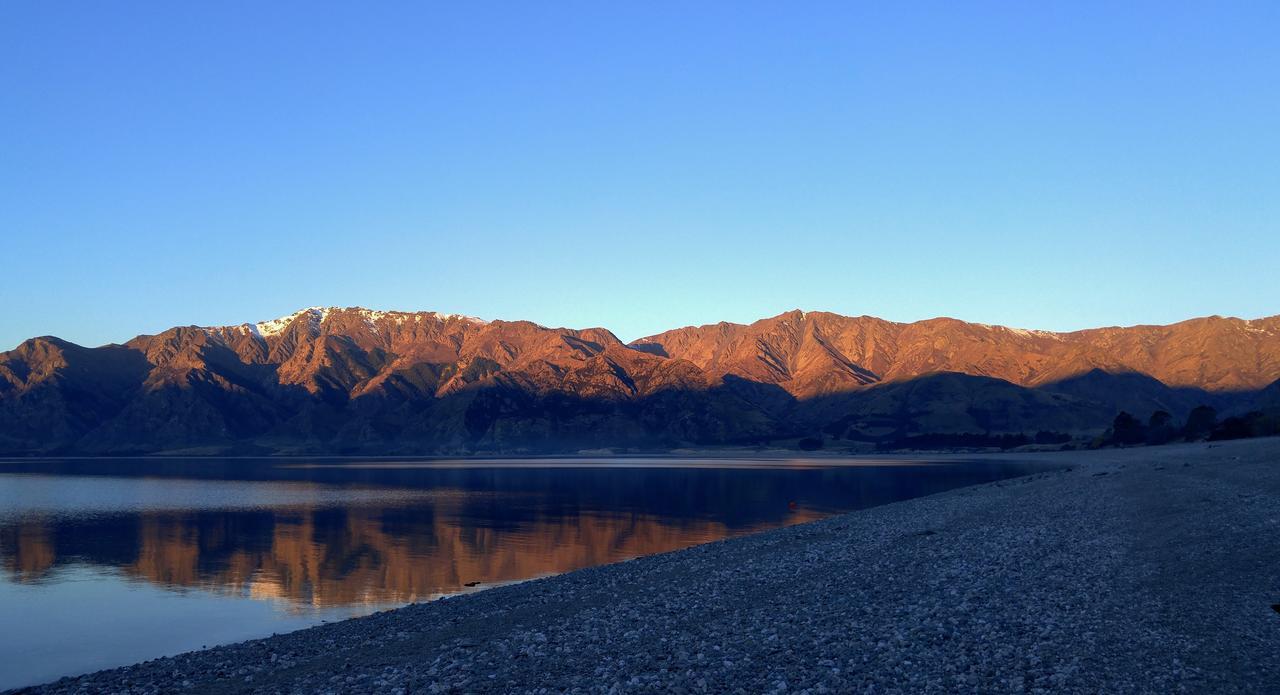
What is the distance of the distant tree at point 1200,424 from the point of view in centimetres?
16638

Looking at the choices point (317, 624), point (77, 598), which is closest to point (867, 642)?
point (317, 624)

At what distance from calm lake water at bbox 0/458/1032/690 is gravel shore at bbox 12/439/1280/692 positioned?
7360 millimetres

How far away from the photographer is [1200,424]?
16938cm

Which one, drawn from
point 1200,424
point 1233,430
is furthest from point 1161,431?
point 1233,430

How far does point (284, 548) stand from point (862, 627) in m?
52.9

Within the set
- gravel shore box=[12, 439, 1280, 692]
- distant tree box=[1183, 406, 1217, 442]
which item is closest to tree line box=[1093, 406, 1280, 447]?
distant tree box=[1183, 406, 1217, 442]

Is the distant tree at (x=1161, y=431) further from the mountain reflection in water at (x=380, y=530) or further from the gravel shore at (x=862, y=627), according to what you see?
the gravel shore at (x=862, y=627)

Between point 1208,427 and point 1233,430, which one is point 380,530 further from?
point 1208,427

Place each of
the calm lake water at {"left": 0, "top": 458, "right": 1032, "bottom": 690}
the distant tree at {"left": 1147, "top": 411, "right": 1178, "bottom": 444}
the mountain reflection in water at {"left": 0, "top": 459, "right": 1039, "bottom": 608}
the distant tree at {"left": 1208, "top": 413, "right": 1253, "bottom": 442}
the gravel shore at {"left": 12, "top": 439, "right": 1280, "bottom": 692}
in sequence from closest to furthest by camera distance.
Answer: the gravel shore at {"left": 12, "top": 439, "right": 1280, "bottom": 692}
the calm lake water at {"left": 0, "top": 458, "right": 1032, "bottom": 690}
the mountain reflection in water at {"left": 0, "top": 459, "right": 1039, "bottom": 608}
the distant tree at {"left": 1208, "top": 413, "right": 1253, "bottom": 442}
the distant tree at {"left": 1147, "top": 411, "right": 1178, "bottom": 444}

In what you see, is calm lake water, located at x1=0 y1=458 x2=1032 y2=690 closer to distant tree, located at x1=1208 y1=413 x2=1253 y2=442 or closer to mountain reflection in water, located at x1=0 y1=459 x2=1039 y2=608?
mountain reflection in water, located at x1=0 y1=459 x2=1039 y2=608

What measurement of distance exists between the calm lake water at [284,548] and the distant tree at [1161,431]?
261 feet

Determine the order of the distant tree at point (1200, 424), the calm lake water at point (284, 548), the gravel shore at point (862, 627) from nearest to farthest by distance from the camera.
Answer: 1. the gravel shore at point (862, 627)
2. the calm lake water at point (284, 548)
3. the distant tree at point (1200, 424)

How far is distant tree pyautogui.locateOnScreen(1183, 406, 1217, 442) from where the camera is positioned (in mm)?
166375

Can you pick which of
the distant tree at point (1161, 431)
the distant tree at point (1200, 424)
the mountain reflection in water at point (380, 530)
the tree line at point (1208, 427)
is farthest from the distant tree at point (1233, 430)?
the mountain reflection in water at point (380, 530)
